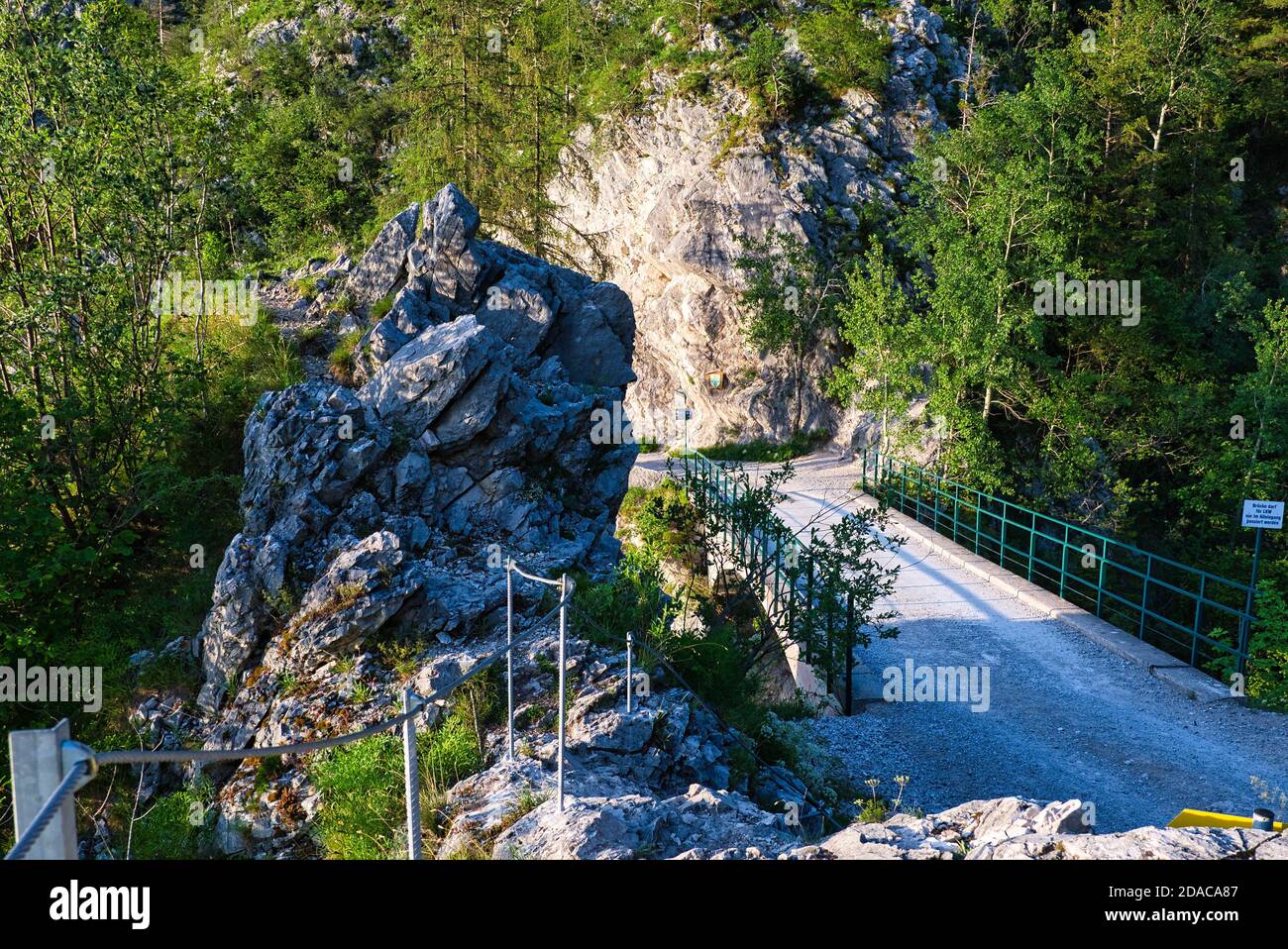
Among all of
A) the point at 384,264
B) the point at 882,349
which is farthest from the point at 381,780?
the point at 882,349

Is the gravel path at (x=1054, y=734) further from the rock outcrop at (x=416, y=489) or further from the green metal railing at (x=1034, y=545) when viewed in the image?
the green metal railing at (x=1034, y=545)

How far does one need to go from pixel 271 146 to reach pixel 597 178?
1106 cm

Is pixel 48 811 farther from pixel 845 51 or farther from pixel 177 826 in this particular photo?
pixel 845 51

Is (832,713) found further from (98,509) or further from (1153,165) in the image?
(1153,165)

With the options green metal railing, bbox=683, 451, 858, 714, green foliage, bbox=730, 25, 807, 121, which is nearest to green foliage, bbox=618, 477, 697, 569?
green metal railing, bbox=683, 451, 858, 714

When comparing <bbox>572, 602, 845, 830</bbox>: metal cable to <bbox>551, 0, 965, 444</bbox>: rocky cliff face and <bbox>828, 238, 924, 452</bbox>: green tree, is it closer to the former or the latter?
<bbox>828, 238, 924, 452</bbox>: green tree

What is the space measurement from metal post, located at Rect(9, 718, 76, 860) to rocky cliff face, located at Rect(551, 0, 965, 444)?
2600cm

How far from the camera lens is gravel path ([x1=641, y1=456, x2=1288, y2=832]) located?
28.8 feet

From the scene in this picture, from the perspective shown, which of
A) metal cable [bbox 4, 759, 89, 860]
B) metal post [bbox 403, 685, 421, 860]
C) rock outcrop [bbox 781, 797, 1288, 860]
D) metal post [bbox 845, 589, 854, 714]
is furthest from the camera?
metal post [bbox 845, 589, 854, 714]

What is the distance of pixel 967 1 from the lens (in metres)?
33.2

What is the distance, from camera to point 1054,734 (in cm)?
1014

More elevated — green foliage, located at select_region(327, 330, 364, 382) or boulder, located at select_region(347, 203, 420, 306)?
boulder, located at select_region(347, 203, 420, 306)

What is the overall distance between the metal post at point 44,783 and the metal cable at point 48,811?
3 cm
